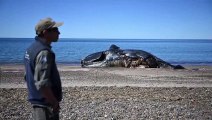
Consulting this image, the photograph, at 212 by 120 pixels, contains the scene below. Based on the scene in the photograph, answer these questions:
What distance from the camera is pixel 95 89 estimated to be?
15.6 meters

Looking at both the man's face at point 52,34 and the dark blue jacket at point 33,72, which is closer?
the dark blue jacket at point 33,72

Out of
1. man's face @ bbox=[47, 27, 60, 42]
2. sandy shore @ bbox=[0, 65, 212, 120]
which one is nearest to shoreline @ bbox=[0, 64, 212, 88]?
sandy shore @ bbox=[0, 65, 212, 120]

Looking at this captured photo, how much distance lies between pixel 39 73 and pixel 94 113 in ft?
18.5

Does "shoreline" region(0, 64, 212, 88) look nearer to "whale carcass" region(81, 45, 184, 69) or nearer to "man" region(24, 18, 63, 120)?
"whale carcass" region(81, 45, 184, 69)

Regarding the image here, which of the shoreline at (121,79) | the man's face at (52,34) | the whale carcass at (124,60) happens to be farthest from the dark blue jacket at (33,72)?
the whale carcass at (124,60)

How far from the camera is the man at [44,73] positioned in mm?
4711

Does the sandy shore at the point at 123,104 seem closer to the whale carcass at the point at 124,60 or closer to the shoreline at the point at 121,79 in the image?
the shoreline at the point at 121,79

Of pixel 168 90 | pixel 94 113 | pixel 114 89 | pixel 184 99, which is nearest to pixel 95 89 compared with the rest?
pixel 114 89

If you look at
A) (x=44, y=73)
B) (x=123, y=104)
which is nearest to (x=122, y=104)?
(x=123, y=104)

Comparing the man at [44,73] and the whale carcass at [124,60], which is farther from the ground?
the man at [44,73]

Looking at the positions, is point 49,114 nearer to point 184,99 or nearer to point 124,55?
point 184,99

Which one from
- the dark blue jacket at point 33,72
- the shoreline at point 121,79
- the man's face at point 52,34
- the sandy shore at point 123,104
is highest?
the man's face at point 52,34

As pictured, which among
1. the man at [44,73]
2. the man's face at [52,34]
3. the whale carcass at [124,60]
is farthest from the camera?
the whale carcass at [124,60]

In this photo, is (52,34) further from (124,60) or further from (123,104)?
(124,60)
